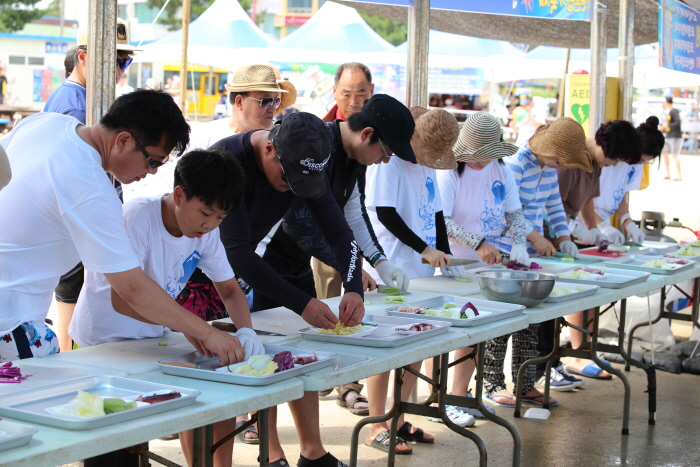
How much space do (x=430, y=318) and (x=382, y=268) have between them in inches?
21.6

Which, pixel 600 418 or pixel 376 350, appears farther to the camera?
pixel 600 418

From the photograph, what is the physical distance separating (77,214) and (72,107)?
1609 mm

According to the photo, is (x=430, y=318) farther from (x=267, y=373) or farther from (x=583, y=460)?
(x=583, y=460)

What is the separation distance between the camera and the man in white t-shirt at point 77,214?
1.80m

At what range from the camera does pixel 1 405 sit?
151cm

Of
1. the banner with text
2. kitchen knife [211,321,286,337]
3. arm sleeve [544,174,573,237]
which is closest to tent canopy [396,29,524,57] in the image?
the banner with text

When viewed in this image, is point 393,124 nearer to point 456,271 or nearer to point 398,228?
point 398,228

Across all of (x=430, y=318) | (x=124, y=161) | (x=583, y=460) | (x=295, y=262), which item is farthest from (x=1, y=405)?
(x=583, y=460)

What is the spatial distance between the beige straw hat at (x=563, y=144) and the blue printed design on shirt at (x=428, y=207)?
2.85 ft

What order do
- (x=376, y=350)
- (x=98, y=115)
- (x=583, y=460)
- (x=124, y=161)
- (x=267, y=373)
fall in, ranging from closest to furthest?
(x=267, y=373) < (x=124, y=161) < (x=376, y=350) < (x=98, y=115) < (x=583, y=460)

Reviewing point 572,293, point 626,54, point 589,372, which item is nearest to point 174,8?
point 626,54

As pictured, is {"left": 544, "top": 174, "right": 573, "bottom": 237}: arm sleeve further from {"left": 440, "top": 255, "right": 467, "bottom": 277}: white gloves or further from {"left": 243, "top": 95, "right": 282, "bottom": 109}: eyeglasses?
{"left": 243, "top": 95, "right": 282, "bottom": 109}: eyeglasses

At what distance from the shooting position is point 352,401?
13.3 feet

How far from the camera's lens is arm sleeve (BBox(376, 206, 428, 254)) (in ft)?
10.6
